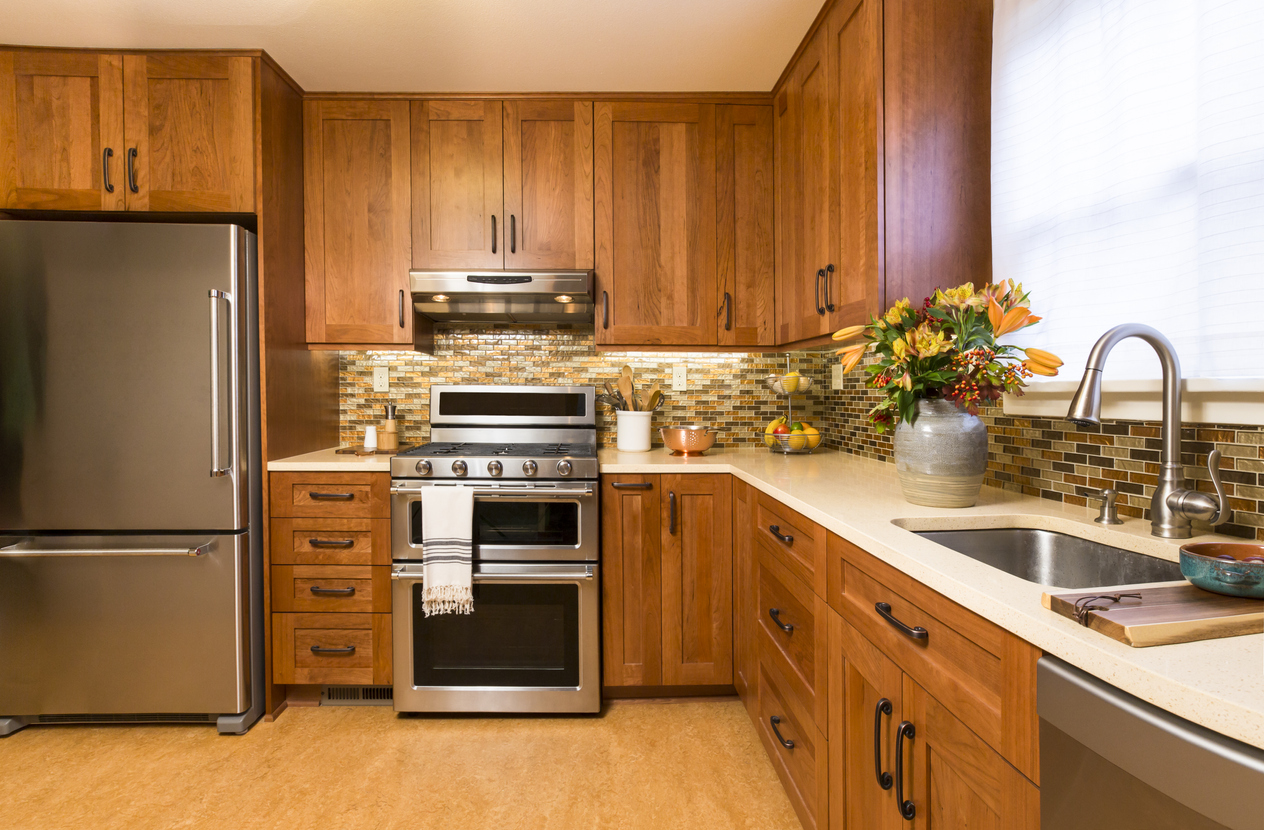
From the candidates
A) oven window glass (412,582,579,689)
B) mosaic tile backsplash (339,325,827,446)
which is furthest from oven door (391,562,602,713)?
mosaic tile backsplash (339,325,827,446)

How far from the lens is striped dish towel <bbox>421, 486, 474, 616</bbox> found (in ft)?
7.14

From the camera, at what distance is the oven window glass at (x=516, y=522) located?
224 centimetres

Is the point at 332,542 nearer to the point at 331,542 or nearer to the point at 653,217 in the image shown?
the point at 331,542

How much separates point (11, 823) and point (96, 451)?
110 centimetres

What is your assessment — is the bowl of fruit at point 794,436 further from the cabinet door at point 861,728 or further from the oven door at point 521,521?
the cabinet door at point 861,728

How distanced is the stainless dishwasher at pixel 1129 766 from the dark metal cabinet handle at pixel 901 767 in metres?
0.34

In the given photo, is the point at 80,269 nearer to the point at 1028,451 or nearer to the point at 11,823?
the point at 11,823

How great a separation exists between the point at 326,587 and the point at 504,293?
52.7 inches

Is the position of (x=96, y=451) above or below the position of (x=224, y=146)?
below

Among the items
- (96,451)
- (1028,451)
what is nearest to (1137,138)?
(1028,451)

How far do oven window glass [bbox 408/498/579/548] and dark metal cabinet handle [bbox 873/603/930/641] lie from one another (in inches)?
52.0

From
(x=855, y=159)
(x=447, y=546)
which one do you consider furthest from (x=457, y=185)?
(x=855, y=159)

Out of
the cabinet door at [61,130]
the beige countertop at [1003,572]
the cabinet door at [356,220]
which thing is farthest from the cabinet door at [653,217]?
the cabinet door at [61,130]

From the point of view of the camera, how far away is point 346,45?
7.27 ft
